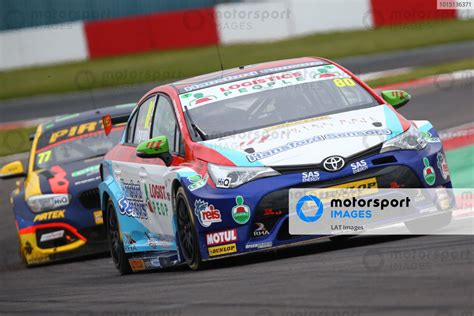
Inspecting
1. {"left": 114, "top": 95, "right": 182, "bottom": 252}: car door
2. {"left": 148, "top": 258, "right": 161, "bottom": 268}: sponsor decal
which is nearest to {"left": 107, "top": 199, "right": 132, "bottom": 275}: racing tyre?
{"left": 114, "top": 95, "right": 182, "bottom": 252}: car door

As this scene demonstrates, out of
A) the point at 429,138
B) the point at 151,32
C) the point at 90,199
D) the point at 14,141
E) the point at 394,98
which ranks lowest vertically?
the point at 151,32

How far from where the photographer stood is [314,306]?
566 centimetres

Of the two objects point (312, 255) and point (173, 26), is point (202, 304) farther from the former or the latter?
point (173, 26)

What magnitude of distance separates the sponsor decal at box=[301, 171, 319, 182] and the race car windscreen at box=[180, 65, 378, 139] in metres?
0.89

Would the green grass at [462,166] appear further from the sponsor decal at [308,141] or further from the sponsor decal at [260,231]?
the sponsor decal at [260,231]

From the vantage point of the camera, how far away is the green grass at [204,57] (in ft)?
88.7

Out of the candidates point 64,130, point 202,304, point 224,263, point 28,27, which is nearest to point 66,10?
point 28,27

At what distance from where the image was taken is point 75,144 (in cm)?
1248

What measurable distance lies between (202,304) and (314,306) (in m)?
0.86

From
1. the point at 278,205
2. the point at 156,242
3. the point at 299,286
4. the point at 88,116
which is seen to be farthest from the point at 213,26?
the point at 299,286

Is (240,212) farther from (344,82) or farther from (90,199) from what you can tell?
(90,199)

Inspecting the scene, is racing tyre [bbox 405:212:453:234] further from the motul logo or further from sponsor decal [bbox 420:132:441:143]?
the motul logo

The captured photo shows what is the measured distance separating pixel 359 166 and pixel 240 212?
2.80ft

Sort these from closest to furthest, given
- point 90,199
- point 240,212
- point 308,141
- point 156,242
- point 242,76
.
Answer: point 240,212, point 308,141, point 156,242, point 242,76, point 90,199
